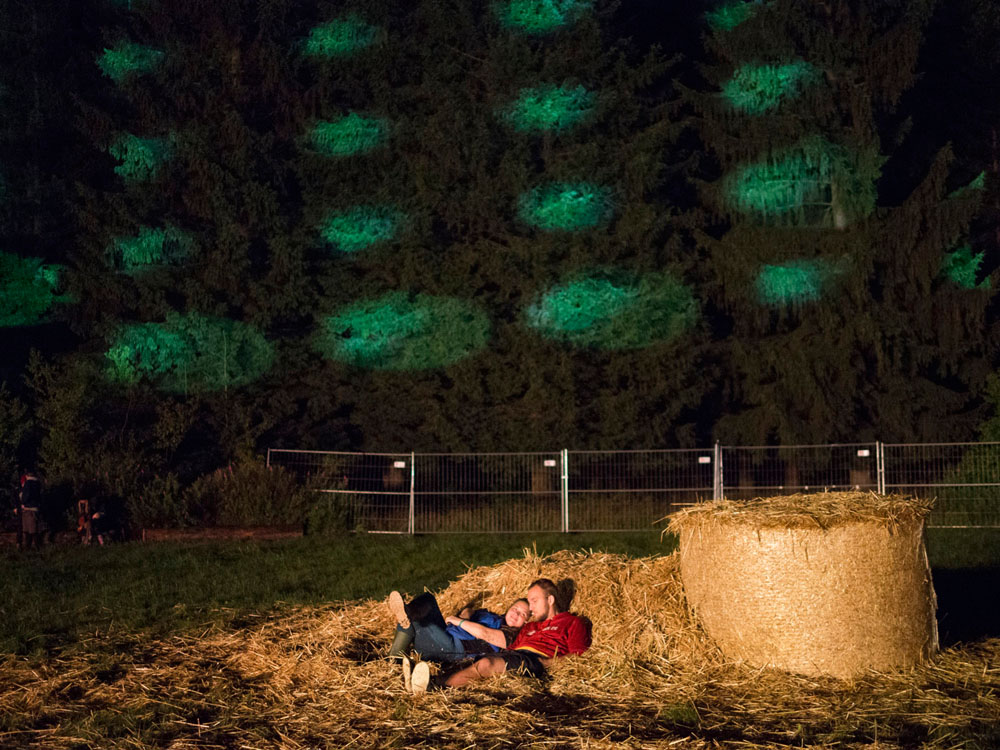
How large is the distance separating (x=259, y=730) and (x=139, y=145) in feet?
74.5

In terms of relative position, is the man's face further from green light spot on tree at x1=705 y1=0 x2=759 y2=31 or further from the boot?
green light spot on tree at x1=705 y1=0 x2=759 y2=31

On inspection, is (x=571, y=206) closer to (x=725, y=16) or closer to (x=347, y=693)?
(x=725, y=16)

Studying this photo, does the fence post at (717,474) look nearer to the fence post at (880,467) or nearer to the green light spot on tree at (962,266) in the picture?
the fence post at (880,467)

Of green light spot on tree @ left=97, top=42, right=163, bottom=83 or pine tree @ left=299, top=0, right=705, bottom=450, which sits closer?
pine tree @ left=299, top=0, right=705, bottom=450

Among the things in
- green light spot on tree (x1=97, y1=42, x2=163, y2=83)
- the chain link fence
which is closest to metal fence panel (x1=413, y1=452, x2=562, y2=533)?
the chain link fence

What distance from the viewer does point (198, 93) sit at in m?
27.2

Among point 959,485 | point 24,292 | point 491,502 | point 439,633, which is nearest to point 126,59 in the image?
point 24,292

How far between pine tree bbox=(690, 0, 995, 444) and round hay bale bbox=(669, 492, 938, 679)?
16.4 m

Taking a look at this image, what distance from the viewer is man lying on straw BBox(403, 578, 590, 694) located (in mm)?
7297

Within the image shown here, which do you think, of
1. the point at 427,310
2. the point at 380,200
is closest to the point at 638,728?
the point at 427,310

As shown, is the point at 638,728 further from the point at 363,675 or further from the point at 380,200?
the point at 380,200

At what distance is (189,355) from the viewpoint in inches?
997

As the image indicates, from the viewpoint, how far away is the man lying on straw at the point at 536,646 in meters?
7.30

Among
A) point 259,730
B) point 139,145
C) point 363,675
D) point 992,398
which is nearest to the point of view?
point 259,730
